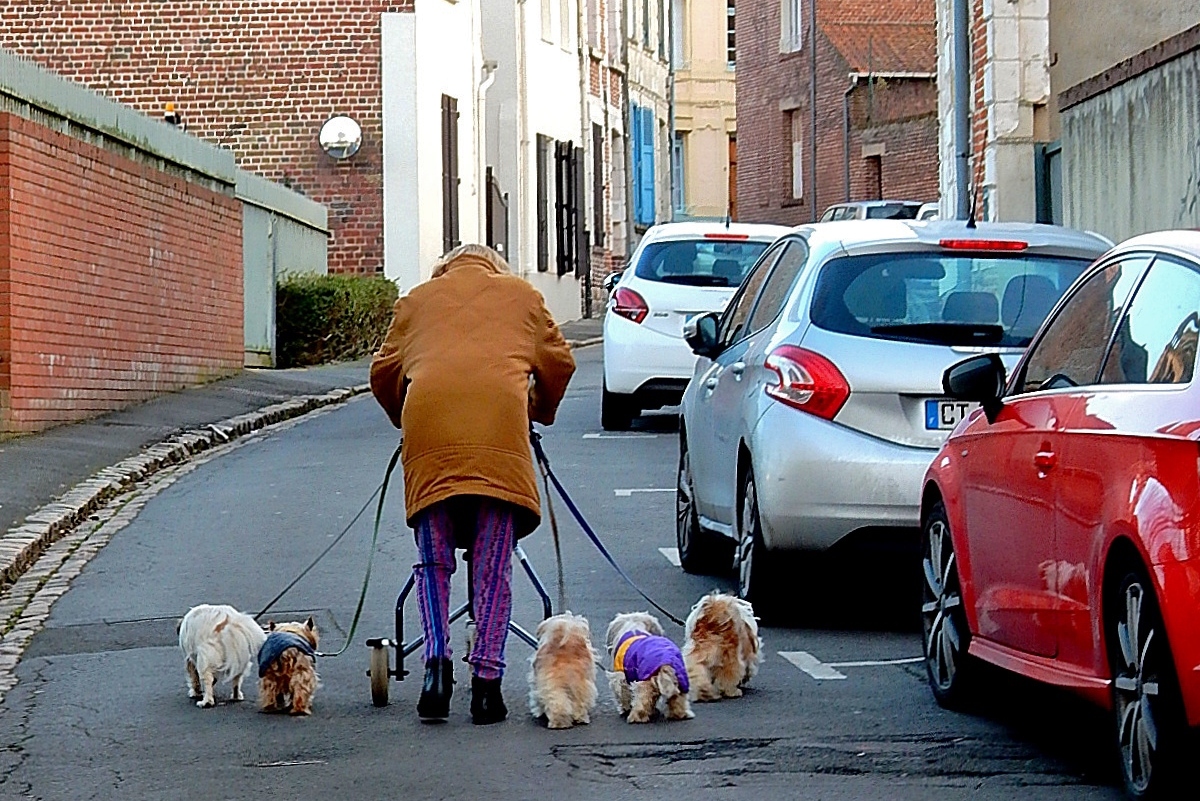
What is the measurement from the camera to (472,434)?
7395mm

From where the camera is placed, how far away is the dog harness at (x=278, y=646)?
769 centimetres

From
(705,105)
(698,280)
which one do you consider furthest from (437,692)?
(705,105)

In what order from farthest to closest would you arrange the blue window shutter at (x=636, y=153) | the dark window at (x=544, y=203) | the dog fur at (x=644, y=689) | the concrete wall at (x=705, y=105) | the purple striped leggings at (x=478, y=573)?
1. the concrete wall at (x=705, y=105)
2. the blue window shutter at (x=636, y=153)
3. the dark window at (x=544, y=203)
4. the purple striped leggings at (x=478, y=573)
5. the dog fur at (x=644, y=689)

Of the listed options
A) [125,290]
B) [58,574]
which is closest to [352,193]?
[125,290]

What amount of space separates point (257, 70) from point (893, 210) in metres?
12.2

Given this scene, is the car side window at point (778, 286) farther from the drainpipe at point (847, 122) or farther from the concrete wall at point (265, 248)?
the drainpipe at point (847, 122)

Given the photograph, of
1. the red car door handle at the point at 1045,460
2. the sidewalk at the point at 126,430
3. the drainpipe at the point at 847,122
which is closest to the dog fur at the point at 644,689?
the red car door handle at the point at 1045,460

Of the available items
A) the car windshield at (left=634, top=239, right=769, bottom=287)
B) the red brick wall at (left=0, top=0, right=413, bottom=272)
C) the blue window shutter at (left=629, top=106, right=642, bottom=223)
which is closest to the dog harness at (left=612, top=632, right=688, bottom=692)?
the car windshield at (left=634, top=239, right=769, bottom=287)

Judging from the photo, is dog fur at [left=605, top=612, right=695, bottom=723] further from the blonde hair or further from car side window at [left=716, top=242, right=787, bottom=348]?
car side window at [left=716, top=242, right=787, bottom=348]

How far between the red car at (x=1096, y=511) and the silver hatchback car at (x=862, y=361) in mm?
1191

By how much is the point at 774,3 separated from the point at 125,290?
34296 millimetres

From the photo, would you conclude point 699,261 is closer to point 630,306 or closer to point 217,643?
point 630,306

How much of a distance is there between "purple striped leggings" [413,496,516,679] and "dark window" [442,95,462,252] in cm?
2514

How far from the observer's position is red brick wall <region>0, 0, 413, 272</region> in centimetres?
3102
